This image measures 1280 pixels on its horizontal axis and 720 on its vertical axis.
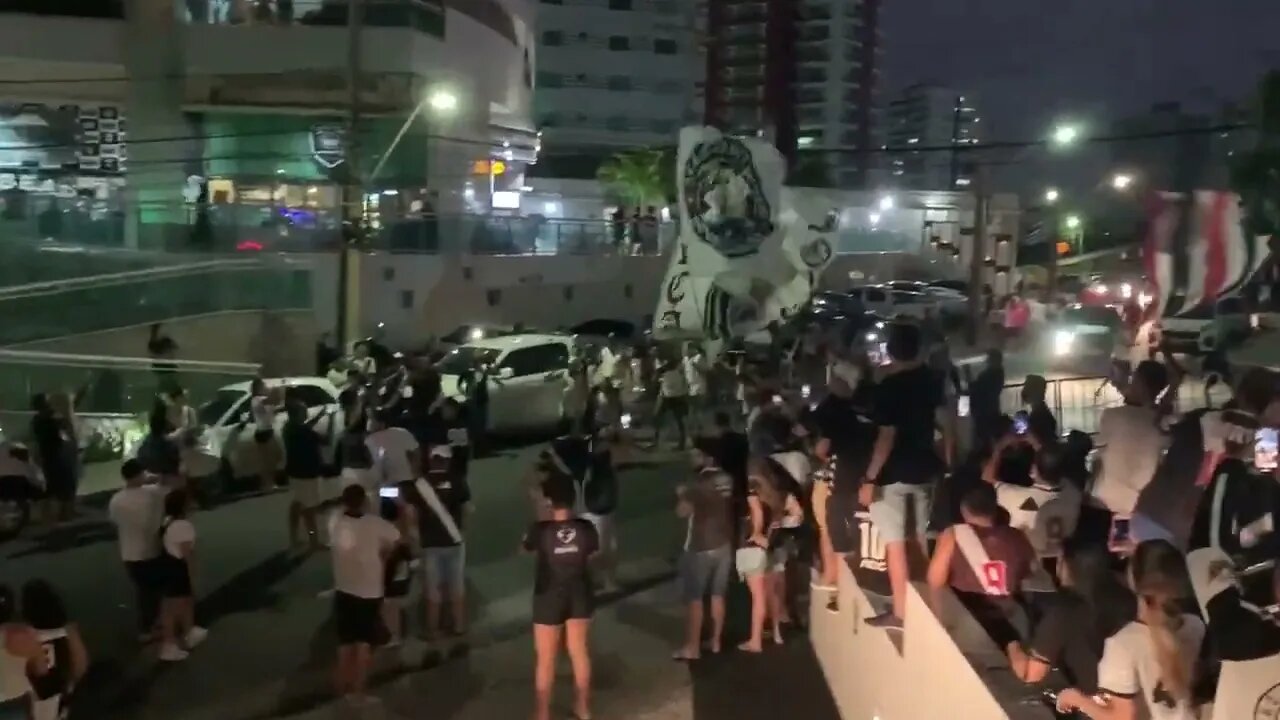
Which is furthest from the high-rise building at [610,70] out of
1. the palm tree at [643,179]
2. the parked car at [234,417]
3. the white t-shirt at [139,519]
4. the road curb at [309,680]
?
the white t-shirt at [139,519]

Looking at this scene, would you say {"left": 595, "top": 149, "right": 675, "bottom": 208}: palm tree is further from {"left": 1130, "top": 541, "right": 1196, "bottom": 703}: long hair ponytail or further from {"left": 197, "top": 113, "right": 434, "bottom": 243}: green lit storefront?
{"left": 1130, "top": 541, "right": 1196, "bottom": 703}: long hair ponytail

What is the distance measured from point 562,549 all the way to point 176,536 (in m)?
2.85

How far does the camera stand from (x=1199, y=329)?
1628 cm

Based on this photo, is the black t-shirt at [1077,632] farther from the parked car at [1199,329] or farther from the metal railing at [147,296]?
the metal railing at [147,296]

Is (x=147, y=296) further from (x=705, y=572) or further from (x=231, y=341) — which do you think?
(x=705, y=572)

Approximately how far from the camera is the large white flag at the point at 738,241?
1595 centimetres

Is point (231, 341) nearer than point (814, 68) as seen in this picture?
Yes

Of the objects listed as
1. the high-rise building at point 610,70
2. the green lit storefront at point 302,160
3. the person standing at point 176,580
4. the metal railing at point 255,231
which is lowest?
the person standing at point 176,580

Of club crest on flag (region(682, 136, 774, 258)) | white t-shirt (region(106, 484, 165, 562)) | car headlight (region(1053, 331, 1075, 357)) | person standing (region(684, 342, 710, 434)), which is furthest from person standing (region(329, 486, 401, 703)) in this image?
car headlight (region(1053, 331, 1075, 357))

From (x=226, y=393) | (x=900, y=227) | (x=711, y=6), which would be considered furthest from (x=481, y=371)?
(x=711, y=6)

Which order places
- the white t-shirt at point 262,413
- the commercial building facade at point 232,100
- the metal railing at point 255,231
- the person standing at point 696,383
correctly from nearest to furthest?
the white t-shirt at point 262,413 < the person standing at point 696,383 < the metal railing at point 255,231 < the commercial building facade at point 232,100

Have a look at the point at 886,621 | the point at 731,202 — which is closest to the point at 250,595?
the point at 886,621

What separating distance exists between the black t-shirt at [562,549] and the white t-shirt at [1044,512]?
2.23m

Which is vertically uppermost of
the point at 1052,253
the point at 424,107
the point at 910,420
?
the point at 424,107
